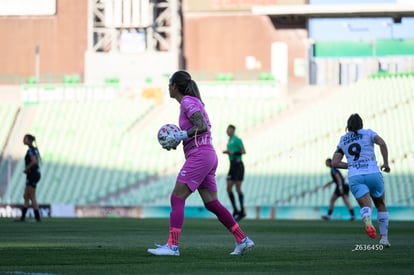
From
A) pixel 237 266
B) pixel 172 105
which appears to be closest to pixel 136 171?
pixel 172 105

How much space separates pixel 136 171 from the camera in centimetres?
4369

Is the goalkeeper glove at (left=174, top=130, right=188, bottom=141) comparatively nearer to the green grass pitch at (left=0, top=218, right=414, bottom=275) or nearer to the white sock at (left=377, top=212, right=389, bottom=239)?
the green grass pitch at (left=0, top=218, right=414, bottom=275)

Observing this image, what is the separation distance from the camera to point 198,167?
39.7ft

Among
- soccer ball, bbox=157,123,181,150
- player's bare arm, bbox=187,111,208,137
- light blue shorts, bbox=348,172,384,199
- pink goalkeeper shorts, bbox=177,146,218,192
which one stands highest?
player's bare arm, bbox=187,111,208,137

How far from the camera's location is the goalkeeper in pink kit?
12086mm

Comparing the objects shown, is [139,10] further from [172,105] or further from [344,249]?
[344,249]

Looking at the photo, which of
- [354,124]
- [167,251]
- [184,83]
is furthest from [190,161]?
[354,124]

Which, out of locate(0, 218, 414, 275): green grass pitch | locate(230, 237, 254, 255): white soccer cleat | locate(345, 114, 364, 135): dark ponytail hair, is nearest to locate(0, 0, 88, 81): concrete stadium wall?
locate(0, 218, 414, 275): green grass pitch

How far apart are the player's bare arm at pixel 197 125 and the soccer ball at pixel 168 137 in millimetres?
151

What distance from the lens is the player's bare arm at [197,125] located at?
1207 centimetres

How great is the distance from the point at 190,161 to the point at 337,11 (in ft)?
130

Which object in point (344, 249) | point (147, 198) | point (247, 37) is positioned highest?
point (247, 37)

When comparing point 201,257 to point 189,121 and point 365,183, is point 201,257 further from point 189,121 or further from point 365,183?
point 365,183

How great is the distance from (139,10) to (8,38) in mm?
6998
